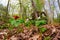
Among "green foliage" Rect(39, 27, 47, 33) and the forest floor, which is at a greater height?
"green foliage" Rect(39, 27, 47, 33)

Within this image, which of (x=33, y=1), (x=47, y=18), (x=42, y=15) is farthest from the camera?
(x=33, y=1)

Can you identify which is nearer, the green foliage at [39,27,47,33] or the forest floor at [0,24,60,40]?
the forest floor at [0,24,60,40]

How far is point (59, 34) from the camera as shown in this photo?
2.47 metres

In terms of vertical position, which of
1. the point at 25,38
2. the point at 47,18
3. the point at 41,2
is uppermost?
the point at 41,2

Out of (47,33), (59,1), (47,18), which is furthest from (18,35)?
(59,1)

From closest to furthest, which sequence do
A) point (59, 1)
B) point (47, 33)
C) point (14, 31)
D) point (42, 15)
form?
1. point (47, 33)
2. point (14, 31)
3. point (42, 15)
4. point (59, 1)

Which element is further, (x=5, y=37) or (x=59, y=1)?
(x=59, y=1)

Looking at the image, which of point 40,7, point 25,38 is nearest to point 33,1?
point 40,7

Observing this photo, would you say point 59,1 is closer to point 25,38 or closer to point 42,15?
point 42,15

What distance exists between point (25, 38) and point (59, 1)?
2.56 m

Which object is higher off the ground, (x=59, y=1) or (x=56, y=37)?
(x=59, y=1)

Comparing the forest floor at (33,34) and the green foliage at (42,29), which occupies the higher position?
the green foliage at (42,29)

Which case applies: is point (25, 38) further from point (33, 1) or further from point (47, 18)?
point (33, 1)

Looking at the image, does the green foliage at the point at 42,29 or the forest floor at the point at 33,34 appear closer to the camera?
the forest floor at the point at 33,34
